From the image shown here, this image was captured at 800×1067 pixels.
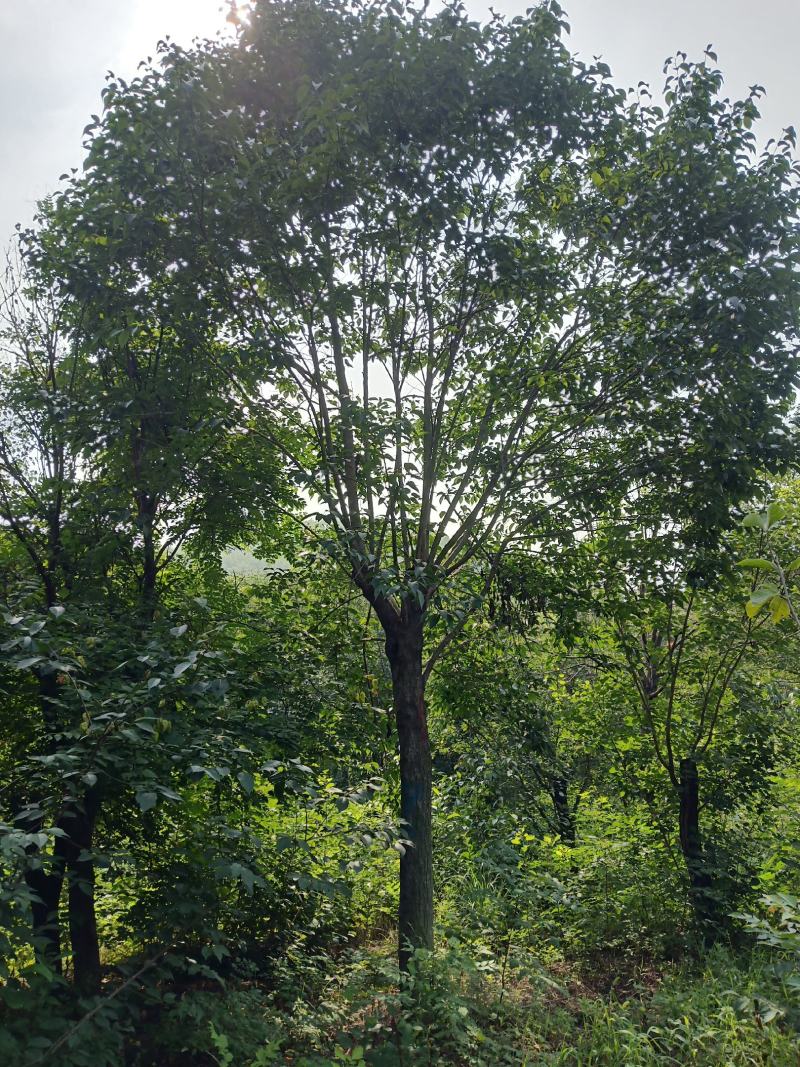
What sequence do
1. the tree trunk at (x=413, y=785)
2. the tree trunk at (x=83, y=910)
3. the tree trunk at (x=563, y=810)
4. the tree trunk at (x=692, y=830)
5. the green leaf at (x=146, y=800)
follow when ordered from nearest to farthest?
1. the green leaf at (x=146, y=800)
2. the tree trunk at (x=83, y=910)
3. the tree trunk at (x=413, y=785)
4. the tree trunk at (x=692, y=830)
5. the tree trunk at (x=563, y=810)

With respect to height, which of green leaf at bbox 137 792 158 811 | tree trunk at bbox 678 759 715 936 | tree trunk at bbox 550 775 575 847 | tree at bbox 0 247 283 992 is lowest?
tree trunk at bbox 550 775 575 847

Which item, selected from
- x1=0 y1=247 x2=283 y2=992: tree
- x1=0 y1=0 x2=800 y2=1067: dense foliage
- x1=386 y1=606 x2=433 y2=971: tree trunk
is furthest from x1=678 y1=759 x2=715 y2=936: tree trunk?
x1=0 y1=247 x2=283 y2=992: tree

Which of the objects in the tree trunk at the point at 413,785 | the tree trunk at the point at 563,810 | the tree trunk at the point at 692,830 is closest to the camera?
the tree trunk at the point at 413,785

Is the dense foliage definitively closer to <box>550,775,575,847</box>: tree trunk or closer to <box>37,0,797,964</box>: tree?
<box>37,0,797,964</box>: tree

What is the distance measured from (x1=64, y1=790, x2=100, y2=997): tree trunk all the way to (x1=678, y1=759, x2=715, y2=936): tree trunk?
19.2 feet

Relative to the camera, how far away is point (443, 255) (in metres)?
5.94

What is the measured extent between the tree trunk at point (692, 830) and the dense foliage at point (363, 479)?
36 centimetres

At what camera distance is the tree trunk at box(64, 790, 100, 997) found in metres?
4.54

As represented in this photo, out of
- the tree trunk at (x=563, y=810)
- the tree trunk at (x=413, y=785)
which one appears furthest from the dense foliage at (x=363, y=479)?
the tree trunk at (x=563, y=810)

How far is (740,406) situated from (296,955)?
Answer: 5.70 m

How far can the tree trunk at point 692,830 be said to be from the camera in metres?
7.72

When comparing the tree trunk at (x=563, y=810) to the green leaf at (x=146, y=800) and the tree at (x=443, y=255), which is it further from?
the green leaf at (x=146, y=800)

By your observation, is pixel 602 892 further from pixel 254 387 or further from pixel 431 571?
pixel 254 387

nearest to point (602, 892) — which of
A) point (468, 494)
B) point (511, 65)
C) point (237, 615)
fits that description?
point (468, 494)
